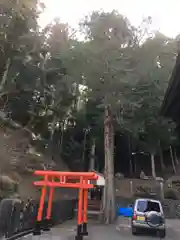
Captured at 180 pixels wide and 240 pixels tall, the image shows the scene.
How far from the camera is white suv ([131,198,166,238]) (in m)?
13.0

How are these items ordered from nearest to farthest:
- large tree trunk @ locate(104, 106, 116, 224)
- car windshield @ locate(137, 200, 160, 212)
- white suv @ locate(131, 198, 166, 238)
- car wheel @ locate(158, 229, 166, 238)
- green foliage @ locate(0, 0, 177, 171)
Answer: white suv @ locate(131, 198, 166, 238), car wheel @ locate(158, 229, 166, 238), car windshield @ locate(137, 200, 160, 212), large tree trunk @ locate(104, 106, 116, 224), green foliage @ locate(0, 0, 177, 171)

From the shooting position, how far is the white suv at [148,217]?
42.8 ft

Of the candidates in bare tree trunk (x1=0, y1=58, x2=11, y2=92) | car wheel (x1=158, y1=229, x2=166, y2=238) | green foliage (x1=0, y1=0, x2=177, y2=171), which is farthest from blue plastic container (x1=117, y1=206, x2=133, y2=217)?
bare tree trunk (x1=0, y1=58, x2=11, y2=92)

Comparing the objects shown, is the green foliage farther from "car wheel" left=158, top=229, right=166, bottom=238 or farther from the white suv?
"car wheel" left=158, top=229, right=166, bottom=238

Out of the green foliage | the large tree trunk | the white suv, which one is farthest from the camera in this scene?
the green foliage

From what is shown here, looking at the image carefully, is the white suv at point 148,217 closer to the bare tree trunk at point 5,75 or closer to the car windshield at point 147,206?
the car windshield at point 147,206

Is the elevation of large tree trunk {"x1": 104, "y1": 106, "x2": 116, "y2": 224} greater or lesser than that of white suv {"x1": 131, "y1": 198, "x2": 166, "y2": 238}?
greater


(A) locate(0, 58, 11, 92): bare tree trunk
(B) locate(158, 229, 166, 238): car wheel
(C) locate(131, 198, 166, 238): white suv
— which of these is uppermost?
(A) locate(0, 58, 11, 92): bare tree trunk

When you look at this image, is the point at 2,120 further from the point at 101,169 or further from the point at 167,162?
the point at 167,162

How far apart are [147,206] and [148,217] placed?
89cm

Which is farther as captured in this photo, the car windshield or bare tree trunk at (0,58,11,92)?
bare tree trunk at (0,58,11,92)

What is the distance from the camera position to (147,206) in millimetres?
13828

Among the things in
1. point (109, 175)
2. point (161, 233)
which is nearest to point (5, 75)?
point (109, 175)

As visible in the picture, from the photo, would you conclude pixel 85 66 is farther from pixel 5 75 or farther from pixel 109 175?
pixel 109 175
